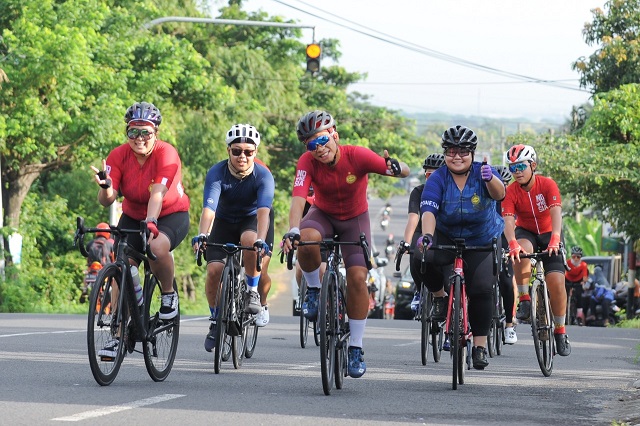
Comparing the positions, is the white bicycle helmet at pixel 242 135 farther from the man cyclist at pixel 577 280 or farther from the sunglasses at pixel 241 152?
the man cyclist at pixel 577 280

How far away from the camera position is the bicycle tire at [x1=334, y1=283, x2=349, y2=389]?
33.2ft

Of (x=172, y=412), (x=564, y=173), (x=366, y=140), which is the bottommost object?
(x=172, y=412)

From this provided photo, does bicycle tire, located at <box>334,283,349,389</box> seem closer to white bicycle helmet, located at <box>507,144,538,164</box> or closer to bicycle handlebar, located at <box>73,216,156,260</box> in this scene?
bicycle handlebar, located at <box>73,216,156,260</box>

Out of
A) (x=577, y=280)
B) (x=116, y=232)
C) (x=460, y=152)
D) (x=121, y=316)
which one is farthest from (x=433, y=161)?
(x=577, y=280)

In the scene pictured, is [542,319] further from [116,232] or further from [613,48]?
[613,48]

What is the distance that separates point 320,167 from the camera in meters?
10.9

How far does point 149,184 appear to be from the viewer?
409 inches

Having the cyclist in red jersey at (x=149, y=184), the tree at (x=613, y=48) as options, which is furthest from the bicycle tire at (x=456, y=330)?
the tree at (x=613, y=48)

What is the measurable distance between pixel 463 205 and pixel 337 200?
3.17 ft

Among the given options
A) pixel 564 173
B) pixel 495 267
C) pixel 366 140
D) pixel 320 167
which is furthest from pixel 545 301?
pixel 366 140

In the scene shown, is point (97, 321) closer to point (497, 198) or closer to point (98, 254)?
point (497, 198)

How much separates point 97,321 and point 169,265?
1081 mm

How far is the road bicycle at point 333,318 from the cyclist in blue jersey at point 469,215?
0.75 meters

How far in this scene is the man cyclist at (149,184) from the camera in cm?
1029
